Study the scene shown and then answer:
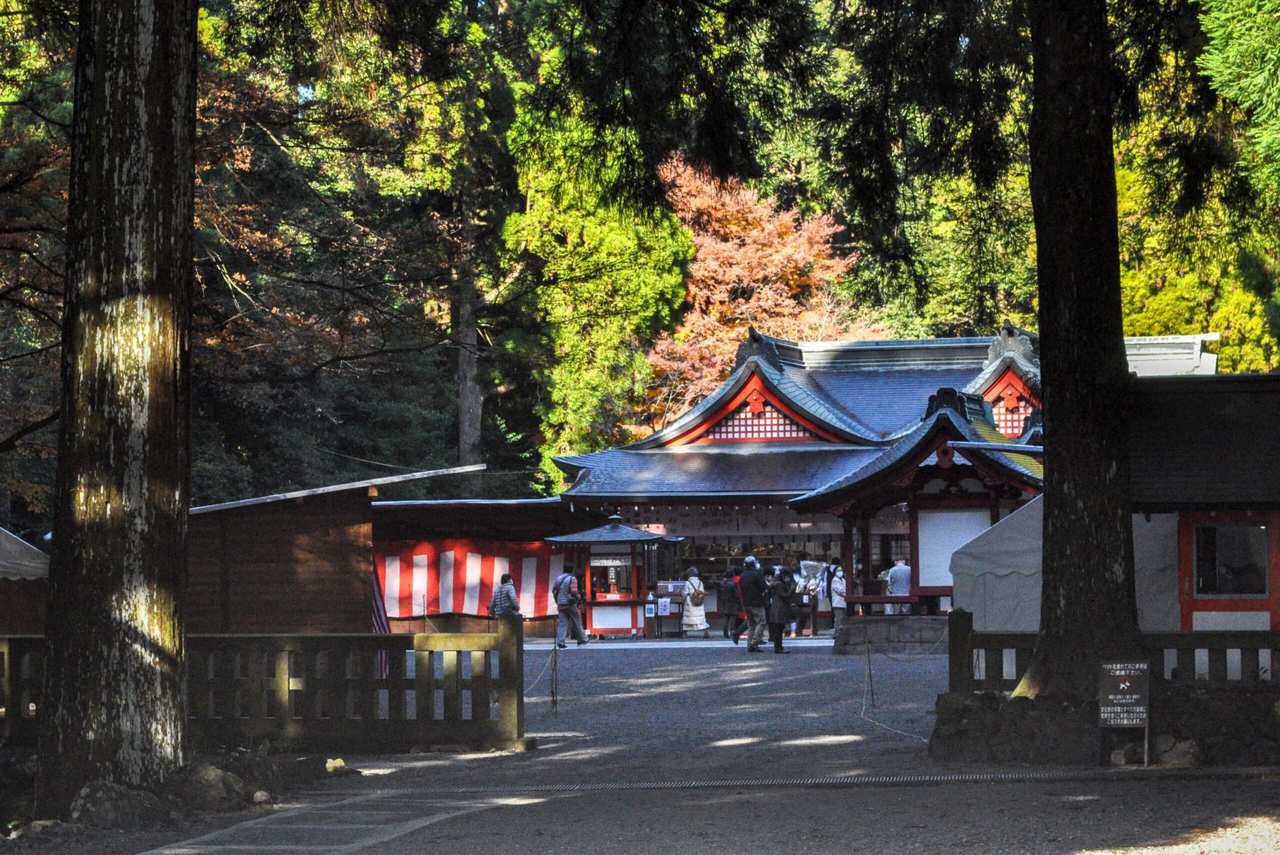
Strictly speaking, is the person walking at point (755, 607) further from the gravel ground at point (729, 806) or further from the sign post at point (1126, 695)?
the sign post at point (1126, 695)

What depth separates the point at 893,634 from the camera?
2919cm

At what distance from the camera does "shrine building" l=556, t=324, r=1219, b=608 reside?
119ft

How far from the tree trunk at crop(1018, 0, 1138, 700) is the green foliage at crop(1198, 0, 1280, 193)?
4.53m

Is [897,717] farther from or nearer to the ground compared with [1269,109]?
nearer to the ground

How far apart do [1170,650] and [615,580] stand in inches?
927

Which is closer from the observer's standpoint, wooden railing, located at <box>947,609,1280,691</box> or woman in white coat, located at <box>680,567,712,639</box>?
wooden railing, located at <box>947,609,1280,691</box>

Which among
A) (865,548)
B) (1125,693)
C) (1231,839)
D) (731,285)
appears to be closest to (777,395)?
(731,285)

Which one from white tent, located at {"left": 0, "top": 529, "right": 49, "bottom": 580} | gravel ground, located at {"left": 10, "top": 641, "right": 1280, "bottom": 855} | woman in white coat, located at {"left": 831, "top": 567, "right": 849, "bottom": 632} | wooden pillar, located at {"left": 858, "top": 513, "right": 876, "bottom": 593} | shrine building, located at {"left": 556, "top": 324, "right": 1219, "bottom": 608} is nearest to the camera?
gravel ground, located at {"left": 10, "top": 641, "right": 1280, "bottom": 855}

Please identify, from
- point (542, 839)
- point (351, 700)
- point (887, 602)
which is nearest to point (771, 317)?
point (887, 602)

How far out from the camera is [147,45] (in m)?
10.8

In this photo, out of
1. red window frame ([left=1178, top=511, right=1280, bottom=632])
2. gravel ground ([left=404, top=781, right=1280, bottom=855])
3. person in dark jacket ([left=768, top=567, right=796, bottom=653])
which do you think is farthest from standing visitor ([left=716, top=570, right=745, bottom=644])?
gravel ground ([left=404, top=781, right=1280, bottom=855])

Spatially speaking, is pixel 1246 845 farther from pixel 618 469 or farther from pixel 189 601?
pixel 618 469

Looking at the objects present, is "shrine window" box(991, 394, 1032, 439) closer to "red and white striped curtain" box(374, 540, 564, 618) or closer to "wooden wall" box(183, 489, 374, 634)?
"red and white striped curtain" box(374, 540, 564, 618)

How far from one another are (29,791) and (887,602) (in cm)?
2060
